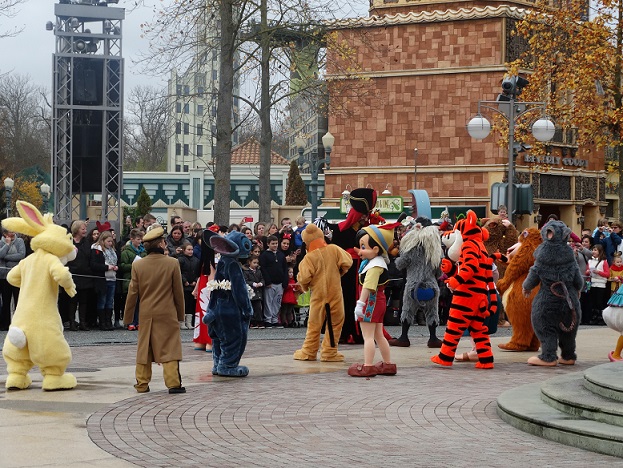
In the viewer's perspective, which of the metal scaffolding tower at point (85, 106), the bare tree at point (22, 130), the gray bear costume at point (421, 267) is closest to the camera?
the gray bear costume at point (421, 267)

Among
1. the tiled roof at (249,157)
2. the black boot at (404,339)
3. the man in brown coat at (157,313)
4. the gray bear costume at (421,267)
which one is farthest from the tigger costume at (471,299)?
the tiled roof at (249,157)

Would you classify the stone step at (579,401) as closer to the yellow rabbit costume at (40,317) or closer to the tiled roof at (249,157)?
the yellow rabbit costume at (40,317)

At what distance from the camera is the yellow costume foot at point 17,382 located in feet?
38.2

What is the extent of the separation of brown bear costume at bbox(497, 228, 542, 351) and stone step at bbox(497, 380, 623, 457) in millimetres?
4935

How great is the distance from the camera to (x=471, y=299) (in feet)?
46.1

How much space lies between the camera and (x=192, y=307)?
19.9 m

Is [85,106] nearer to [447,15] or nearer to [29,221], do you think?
[447,15]

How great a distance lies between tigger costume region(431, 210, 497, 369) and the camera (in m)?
14.1

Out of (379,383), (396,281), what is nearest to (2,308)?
(396,281)

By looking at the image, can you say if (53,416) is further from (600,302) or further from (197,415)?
(600,302)

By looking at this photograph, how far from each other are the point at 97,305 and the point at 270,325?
3.18 m

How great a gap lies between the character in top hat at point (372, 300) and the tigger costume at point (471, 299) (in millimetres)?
1112

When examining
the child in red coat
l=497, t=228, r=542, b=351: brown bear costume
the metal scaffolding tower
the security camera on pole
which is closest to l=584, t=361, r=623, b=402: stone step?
l=497, t=228, r=542, b=351: brown bear costume

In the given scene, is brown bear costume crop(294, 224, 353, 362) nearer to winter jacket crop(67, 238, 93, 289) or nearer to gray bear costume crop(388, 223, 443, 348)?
gray bear costume crop(388, 223, 443, 348)
